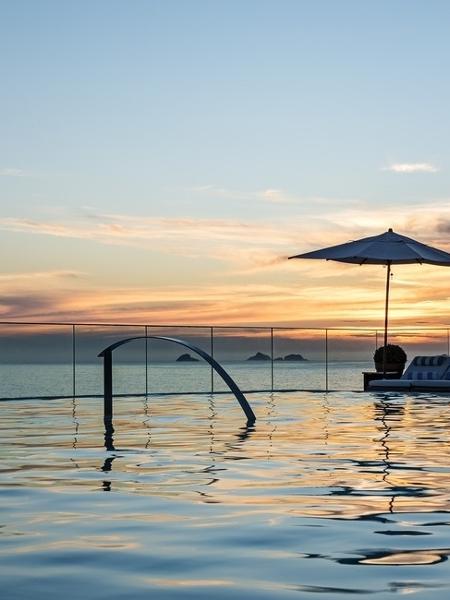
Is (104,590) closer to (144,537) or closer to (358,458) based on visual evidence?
(144,537)

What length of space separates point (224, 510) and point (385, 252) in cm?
1318

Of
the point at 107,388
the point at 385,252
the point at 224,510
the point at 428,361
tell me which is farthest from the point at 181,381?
the point at 224,510


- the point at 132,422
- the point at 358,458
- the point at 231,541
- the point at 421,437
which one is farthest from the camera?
the point at 132,422

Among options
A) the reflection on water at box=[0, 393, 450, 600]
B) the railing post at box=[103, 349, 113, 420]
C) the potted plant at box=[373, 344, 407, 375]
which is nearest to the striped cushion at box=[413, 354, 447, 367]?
the potted plant at box=[373, 344, 407, 375]

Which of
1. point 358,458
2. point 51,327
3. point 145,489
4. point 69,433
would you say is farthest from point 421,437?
point 51,327

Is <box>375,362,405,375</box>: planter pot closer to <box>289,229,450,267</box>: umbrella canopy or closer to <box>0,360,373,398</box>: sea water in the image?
<box>289,229,450,267</box>: umbrella canopy

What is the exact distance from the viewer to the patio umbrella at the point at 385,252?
18.3 m

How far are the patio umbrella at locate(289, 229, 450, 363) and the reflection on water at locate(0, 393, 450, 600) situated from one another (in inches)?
285

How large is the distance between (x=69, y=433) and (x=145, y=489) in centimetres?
407

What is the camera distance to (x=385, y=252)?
18.5 m

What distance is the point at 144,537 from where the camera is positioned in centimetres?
495

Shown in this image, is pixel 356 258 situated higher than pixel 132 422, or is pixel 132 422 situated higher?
pixel 356 258

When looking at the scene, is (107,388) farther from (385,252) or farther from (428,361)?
(428,361)

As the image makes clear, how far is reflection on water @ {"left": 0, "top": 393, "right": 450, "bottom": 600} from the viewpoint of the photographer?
4.09m
